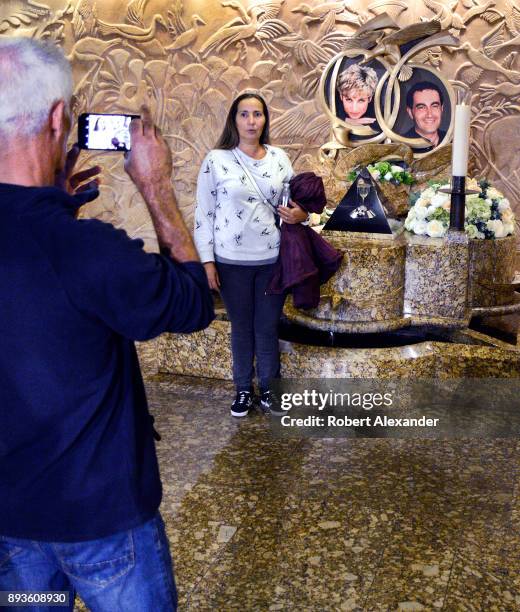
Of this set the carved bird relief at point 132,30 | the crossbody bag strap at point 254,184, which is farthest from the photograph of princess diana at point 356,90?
the crossbody bag strap at point 254,184

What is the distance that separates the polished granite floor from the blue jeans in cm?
103

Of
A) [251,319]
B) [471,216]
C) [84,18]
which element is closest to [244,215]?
[251,319]

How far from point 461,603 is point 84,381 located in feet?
5.39

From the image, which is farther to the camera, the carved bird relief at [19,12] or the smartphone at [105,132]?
the carved bird relief at [19,12]

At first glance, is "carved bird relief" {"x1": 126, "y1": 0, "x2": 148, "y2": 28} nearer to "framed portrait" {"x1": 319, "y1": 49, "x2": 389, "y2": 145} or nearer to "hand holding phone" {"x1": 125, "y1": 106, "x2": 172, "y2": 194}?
"framed portrait" {"x1": 319, "y1": 49, "x2": 389, "y2": 145}

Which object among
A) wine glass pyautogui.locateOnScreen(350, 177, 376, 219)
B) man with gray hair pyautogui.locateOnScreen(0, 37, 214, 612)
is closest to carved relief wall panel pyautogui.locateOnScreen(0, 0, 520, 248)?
wine glass pyautogui.locateOnScreen(350, 177, 376, 219)

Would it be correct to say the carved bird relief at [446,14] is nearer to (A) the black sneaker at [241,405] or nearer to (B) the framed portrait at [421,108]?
(B) the framed portrait at [421,108]

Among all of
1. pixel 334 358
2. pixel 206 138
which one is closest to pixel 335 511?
pixel 334 358

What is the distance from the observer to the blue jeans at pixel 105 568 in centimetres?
149

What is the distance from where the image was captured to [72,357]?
4.73 feet

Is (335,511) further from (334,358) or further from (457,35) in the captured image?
(457,35)

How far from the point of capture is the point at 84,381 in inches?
57.2

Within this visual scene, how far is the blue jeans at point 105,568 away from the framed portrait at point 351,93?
18.5ft

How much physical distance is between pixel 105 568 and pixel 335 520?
168 centimetres
